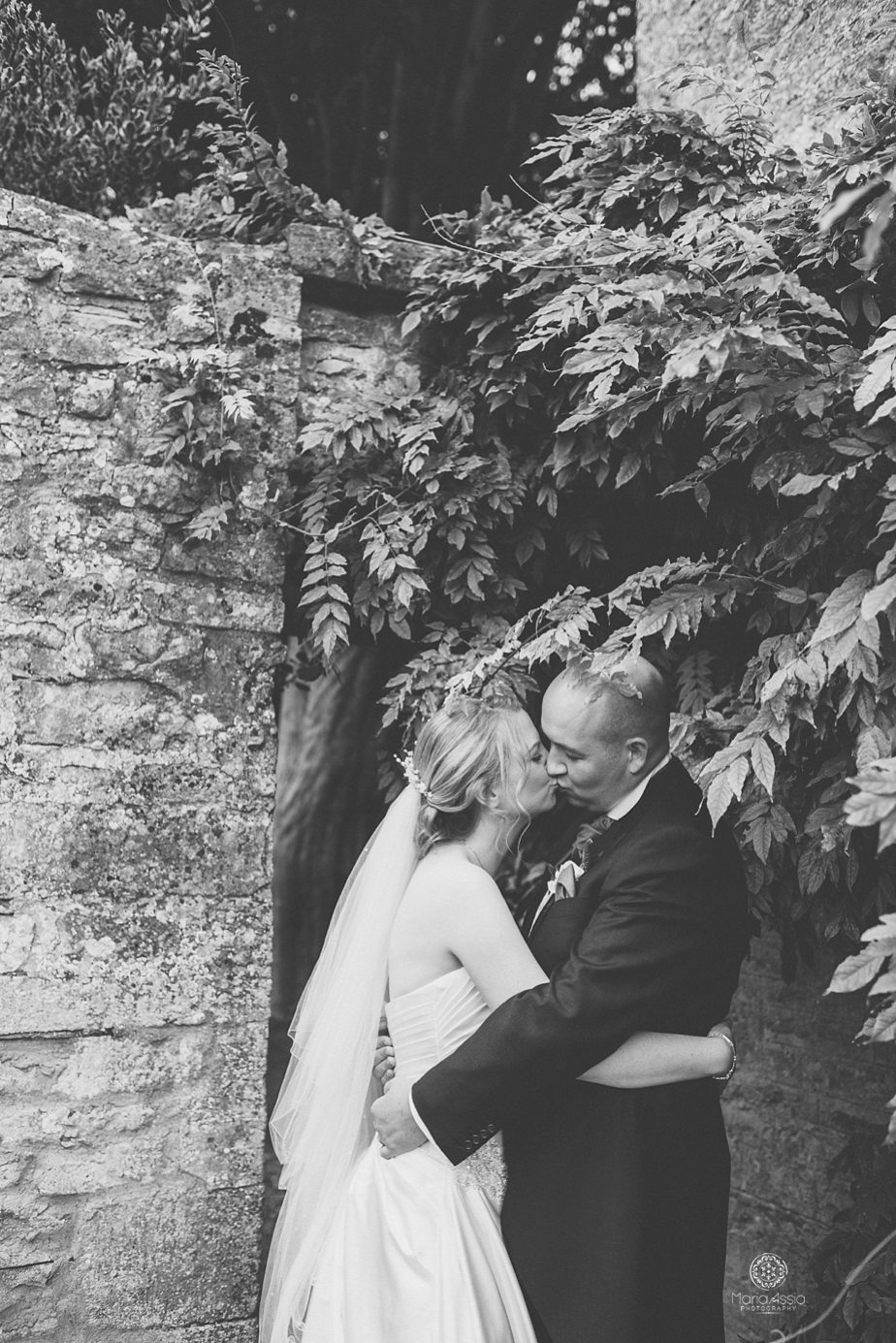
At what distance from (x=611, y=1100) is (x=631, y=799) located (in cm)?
64

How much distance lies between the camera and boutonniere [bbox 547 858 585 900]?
8.20 feet

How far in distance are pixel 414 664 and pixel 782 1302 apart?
2236mm

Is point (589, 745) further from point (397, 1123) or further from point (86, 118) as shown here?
point (86, 118)

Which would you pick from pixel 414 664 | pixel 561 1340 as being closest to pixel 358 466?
pixel 414 664

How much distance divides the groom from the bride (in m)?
0.08

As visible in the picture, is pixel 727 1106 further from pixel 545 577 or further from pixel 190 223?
pixel 190 223

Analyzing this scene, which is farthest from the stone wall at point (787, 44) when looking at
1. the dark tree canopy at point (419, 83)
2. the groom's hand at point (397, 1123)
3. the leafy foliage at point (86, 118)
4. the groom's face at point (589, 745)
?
the groom's hand at point (397, 1123)

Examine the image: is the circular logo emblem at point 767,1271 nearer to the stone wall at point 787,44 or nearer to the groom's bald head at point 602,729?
the groom's bald head at point 602,729

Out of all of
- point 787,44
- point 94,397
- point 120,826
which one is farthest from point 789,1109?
point 787,44

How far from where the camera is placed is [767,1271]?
3.38m

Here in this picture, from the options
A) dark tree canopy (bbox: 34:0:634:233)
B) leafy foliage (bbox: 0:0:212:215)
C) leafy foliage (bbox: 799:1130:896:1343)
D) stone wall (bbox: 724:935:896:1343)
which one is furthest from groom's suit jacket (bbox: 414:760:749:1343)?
dark tree canopy (bbox: 34:0:634:233)

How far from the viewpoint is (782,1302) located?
3332mm

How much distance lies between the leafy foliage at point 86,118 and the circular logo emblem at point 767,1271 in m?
3.95

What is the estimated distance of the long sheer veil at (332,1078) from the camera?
244 centimetres
